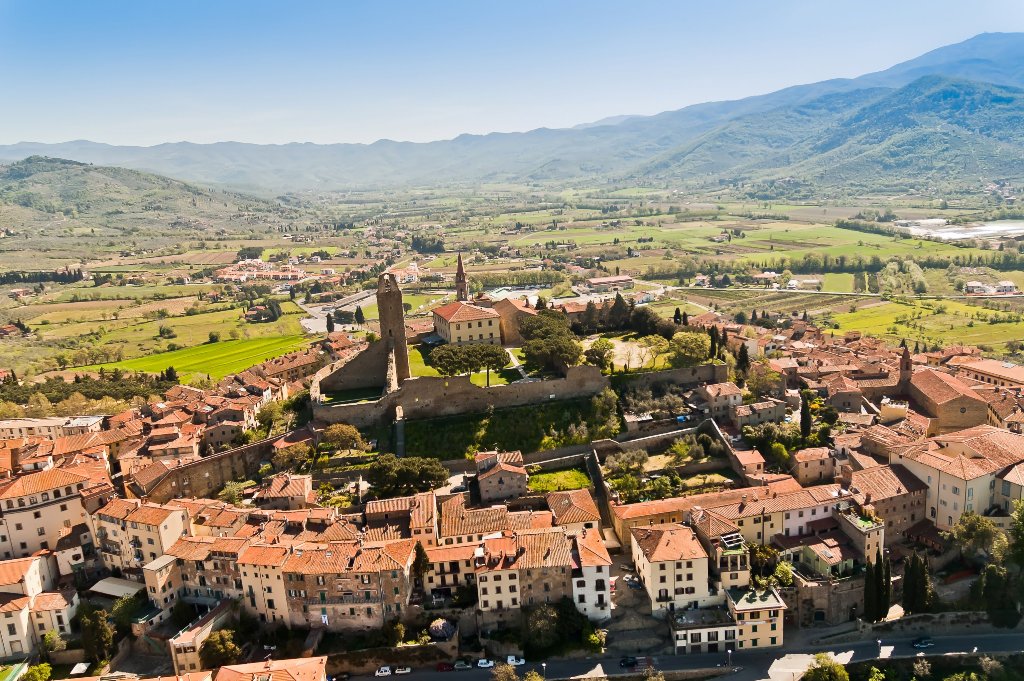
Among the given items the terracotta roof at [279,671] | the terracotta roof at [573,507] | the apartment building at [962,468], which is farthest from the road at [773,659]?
the terracotta roof at [573,507]

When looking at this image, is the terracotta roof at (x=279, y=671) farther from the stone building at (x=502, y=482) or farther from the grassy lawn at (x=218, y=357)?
the grassy lawn at (x=218, y=357)

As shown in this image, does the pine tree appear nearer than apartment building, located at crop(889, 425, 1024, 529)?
Yes

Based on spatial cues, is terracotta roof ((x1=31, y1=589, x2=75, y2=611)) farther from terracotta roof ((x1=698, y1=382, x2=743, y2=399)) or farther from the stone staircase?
terracotta roof ((x1=698, y1=382, x2=743, y2=399))

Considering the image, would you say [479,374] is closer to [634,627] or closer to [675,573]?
[675,573]

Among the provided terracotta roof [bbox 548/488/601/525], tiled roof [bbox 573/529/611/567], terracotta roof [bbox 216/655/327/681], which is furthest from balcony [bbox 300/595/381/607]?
terracotta roof [bbox 548/488/601/525]

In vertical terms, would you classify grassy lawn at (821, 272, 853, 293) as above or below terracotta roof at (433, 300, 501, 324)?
below

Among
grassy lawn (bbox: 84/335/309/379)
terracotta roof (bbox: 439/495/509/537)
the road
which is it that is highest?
grassy lawn (bbox: 84/335/309/379)

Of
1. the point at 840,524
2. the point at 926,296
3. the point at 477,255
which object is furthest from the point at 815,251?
the point at 840,524
